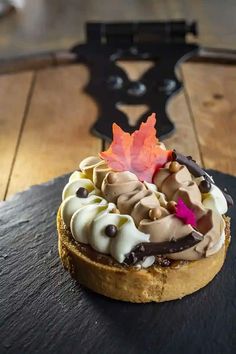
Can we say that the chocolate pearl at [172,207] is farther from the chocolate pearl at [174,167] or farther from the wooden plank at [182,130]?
the wooden plank at [182,130]

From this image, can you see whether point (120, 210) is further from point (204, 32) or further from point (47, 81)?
point (204, 32)

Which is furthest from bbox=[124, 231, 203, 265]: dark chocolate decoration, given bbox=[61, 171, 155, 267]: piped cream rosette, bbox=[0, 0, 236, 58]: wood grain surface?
bbox=[0, 0, 236, 58]: wood grain surface

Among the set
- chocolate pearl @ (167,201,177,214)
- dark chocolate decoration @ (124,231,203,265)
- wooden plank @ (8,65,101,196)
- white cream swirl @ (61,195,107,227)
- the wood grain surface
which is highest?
chocolate pearl @ (167,201,177,214)

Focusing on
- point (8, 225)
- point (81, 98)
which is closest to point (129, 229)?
point (8, 225)

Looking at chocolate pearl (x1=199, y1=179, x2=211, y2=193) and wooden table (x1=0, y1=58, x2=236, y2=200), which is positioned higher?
chocolate pearl (x1=199, y1=179, x2=211, y2=193)

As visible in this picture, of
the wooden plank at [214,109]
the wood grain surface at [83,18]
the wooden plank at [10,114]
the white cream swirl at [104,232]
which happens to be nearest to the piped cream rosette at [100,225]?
the white cream swirl at [104,232]

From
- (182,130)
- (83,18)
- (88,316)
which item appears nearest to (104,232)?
(88,316)

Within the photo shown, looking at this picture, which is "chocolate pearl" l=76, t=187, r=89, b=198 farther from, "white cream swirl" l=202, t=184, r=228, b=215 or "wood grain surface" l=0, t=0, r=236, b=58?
"wood grain surface" l=0, t=0, r=236, b=58
